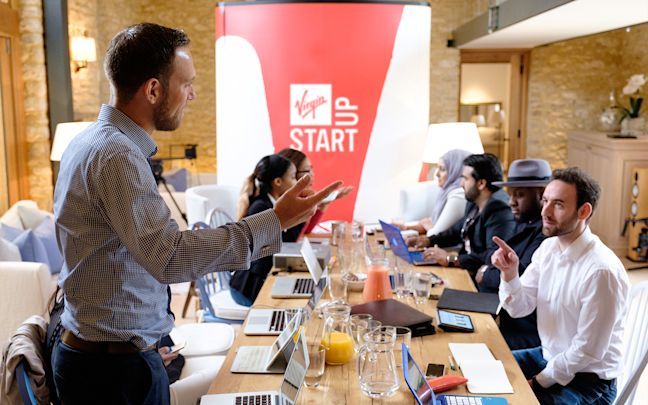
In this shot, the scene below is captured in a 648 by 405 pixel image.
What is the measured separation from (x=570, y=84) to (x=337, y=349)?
8268mm

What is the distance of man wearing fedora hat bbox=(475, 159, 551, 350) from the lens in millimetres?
3102

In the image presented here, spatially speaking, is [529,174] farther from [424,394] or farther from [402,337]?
Result: [424,394]

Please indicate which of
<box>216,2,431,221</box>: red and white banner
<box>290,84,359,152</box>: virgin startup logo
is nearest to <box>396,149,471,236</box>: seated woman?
<box>216,2,431,221</box>: red and white banner

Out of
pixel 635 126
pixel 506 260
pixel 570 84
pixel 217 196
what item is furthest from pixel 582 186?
pixel 570 84

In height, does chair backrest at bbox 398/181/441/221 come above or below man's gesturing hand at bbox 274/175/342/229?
below

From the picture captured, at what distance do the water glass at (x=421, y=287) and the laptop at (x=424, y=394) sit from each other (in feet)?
2.76

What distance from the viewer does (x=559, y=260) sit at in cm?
261

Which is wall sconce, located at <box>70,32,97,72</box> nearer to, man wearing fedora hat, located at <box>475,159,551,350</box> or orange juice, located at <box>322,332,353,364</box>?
man wearing fedora hat, located at <box>475,159,551,350</box>

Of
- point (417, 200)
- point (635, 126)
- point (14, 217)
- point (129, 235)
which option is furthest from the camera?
point (635, 126)

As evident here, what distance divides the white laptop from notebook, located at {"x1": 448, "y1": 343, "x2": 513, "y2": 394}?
543 millimetres

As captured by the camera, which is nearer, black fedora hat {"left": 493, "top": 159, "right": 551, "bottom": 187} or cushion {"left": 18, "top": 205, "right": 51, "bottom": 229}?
black fedora hat {"left": 493, "top": 159, "right": 551, "bottom": 187}

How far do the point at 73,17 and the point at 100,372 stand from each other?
5870mm

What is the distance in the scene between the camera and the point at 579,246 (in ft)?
8.32

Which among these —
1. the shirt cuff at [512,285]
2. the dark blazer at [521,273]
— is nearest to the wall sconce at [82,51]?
the dark blazer at [521,273]
